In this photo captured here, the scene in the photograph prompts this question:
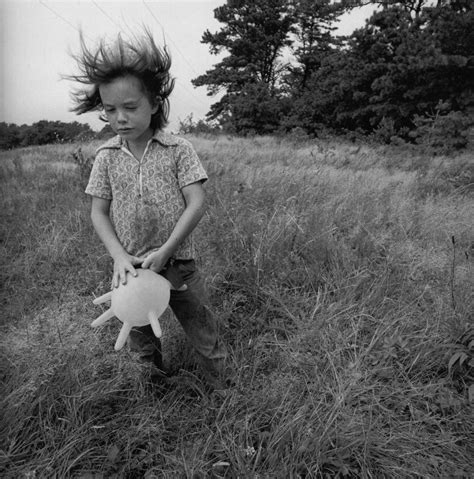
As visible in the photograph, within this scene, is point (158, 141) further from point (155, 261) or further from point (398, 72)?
point (398, 72)

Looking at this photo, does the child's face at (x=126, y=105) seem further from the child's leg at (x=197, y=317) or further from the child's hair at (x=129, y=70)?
the child's leg at (x=197, y=317)

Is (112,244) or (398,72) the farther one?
(398,72)

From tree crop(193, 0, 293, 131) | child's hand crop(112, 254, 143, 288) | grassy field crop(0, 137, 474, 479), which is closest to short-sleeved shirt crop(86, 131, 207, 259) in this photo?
child's hand crop(112, 254, 143, 288)

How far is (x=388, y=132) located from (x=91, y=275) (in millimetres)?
12453

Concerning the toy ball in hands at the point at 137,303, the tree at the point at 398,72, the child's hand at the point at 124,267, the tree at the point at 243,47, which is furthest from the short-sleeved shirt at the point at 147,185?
the tree at the point at 243,47

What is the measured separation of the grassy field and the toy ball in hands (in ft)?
1.42

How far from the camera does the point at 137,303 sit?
1128 millimetres

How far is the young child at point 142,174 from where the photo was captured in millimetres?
1253

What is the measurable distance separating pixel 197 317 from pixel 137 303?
423mm

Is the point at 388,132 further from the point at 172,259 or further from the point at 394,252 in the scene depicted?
the point at 172,259

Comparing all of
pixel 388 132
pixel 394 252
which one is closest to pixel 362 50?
pixel 388 132

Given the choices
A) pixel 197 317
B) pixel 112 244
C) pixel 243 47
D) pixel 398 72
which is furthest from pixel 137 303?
pixel 243 47

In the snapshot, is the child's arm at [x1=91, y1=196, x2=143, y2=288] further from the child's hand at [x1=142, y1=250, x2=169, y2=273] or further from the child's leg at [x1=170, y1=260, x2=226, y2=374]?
the child's leg at [x1=170, y1=260, x2=226, y2=374]

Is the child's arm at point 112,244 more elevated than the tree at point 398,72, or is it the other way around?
the tree at point 398,72
